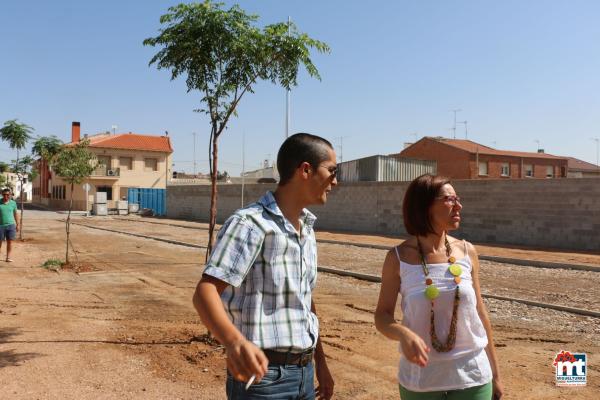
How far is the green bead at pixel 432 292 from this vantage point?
8.00 ft

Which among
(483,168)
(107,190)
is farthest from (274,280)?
(107,190)

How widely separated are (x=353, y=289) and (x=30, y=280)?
614cm

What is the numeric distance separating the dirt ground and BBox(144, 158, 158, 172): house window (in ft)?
140

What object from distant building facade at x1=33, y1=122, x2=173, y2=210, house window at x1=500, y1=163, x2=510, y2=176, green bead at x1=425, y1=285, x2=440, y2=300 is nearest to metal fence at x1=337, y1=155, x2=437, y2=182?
house window at x1=500, y1=163, x2=510, y2=176

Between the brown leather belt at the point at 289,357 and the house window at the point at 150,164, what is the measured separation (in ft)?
176

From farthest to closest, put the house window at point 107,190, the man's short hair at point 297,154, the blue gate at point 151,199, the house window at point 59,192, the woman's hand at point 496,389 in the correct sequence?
1. the house window at point 59,192
2. the house window at point 107,190
3. the blue gate at point 151,199
4. the woman's hand at point 496,389
5. the man's short hair at point 297,154

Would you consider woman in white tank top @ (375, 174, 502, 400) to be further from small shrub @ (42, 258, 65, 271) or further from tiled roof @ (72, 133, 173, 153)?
tiled roof @ (72, 133, 173, 153)

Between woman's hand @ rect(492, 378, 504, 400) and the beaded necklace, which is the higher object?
the beaded necklace

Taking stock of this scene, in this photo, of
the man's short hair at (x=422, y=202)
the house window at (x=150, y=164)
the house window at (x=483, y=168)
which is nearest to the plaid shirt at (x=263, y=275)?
the man's short hair at (x=422, y=202)

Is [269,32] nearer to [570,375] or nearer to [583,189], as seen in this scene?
[570,375]

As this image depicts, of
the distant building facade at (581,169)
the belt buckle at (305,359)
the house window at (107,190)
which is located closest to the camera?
the belt buckle at (305,359)

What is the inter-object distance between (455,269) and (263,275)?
0.95 meters

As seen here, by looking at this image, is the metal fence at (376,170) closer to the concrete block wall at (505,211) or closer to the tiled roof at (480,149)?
the concrete block wall at (505,211)

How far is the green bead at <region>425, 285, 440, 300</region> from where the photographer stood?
244 centimetres
